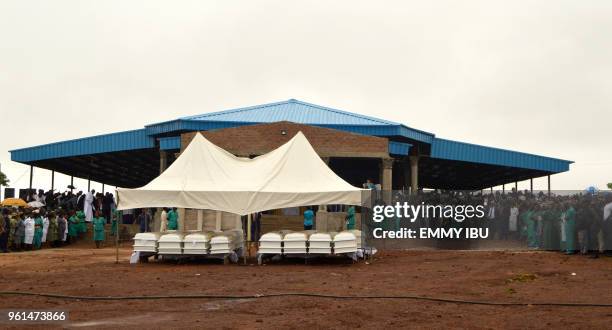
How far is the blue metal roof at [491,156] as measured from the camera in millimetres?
40781

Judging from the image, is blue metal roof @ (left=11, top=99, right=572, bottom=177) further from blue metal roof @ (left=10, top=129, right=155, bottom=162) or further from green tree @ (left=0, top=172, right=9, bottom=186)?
green tree @ (left=0, top=172, right=9, bottom=186)

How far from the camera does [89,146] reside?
41312 millimetres

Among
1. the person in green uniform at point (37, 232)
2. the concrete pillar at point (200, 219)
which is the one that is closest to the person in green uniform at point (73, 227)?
the person in green uniform at point (37, 232)

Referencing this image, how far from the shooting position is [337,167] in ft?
151

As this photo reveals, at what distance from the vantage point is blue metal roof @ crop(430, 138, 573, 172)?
40.8 m

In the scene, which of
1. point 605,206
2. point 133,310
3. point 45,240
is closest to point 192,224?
point 45,240

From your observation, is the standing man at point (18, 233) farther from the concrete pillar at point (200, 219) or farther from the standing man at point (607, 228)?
the standing man at point (607, 228)

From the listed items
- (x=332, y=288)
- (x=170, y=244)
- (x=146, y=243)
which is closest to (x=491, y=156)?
(x=170, y=244)

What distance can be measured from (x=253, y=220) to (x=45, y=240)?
29.3 ft

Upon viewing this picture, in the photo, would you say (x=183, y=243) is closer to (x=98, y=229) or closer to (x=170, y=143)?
(x=98, y=229)

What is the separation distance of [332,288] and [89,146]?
30885 millimetres

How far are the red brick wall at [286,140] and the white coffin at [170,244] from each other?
397 inches

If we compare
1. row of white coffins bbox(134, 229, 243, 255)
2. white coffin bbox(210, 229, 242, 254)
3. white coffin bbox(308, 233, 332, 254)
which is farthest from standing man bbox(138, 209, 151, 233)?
white coffin bbox(308, 233, 332, 254)

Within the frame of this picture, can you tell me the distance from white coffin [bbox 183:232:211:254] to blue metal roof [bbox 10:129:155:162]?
2141 centimetres
